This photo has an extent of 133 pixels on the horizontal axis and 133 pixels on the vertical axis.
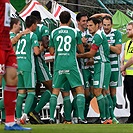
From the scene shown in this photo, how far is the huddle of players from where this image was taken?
14289mm

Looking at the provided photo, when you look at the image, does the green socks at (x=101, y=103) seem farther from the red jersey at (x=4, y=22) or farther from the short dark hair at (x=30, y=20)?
the red jersey at (x=4, y=22)

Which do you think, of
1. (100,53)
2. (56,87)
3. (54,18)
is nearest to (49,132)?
(56,87)

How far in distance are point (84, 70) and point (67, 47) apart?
4.76 ft

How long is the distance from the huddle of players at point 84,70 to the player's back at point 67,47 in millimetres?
66

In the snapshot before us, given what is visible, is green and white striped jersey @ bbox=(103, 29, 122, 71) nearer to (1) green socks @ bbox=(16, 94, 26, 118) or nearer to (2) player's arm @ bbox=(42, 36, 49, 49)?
(2) player's arm @ bbox=(42, 36, 49, 49)

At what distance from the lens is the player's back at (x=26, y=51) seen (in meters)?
14.3

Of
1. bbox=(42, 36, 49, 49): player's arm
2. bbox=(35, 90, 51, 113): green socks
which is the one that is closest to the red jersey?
bbox=(42, 36, 49, 49): player's arm

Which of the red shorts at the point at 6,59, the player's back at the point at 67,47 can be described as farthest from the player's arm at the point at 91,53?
the red shorts at the point at 6,59

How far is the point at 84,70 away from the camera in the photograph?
15102 millimetres

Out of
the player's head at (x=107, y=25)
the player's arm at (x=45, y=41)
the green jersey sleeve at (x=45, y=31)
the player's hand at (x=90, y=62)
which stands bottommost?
the player's hand at (x=90, y=62)

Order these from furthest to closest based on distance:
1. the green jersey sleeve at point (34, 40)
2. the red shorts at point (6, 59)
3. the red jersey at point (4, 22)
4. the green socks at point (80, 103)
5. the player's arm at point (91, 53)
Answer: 1. the player's arm at point (91, 53)
2. the green jersey sleeve at point (34, 40)
3. the green socks at point (80, 103)
4. the red jersey at point (4, 22)
5. the red shorts at point (6, 59)

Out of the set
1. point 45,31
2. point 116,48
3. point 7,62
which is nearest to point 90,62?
point 116,48

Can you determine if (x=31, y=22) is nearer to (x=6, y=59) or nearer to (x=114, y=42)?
(x=114, y=42)

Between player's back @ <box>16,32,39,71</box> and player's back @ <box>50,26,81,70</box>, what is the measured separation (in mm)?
695
